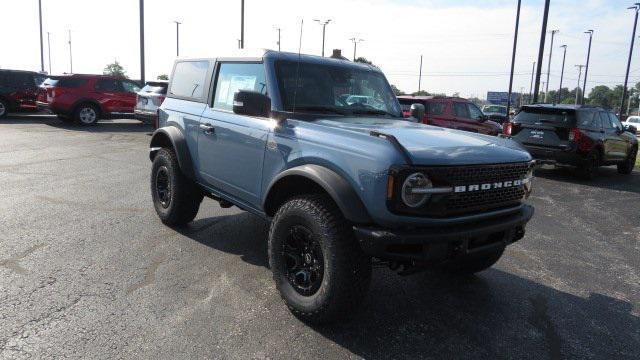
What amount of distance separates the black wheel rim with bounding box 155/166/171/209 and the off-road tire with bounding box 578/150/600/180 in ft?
28.8

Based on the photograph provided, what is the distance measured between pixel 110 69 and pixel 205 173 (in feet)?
321

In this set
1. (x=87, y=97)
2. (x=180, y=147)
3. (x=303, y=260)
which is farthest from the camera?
(x=87, y=97)

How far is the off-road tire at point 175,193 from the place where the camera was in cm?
520

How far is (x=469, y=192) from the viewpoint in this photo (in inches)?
125

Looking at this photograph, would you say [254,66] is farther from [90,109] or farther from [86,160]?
[90,109]

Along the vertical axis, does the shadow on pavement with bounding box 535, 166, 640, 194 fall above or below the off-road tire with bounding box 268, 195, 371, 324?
below

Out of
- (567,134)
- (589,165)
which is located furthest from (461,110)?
(589,165)

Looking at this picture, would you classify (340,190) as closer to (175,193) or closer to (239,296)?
(239,296)

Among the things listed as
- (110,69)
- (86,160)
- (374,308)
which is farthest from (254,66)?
(110,69)

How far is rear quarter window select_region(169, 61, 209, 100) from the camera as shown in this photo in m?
5.04

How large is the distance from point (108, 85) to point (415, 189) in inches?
650

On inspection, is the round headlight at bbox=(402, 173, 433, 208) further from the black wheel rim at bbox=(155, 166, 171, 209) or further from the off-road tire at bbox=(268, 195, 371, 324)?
the black wheel rim at bbox=(155, 166, 171, 209)

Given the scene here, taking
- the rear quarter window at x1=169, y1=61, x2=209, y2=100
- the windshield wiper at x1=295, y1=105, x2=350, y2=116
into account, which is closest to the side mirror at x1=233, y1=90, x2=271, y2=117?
the windshield wiper at x1=295, y1=105, x2=350, y2=116

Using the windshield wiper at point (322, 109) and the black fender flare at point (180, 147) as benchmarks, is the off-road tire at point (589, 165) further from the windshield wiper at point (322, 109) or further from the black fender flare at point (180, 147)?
the black fender flare at point (180, 147)
